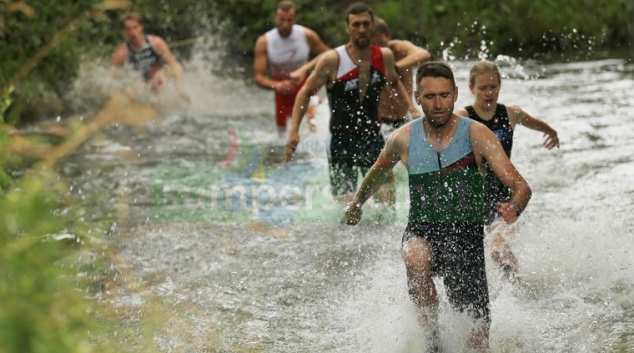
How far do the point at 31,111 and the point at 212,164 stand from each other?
4.01 m

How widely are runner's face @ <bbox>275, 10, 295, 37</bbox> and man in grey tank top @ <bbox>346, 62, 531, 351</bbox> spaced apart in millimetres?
5568

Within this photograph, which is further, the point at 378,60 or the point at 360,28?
the point at 378,60

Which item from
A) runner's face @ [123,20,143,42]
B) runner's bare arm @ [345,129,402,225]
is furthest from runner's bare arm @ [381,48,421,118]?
runner's face @ [123,20,143,42]

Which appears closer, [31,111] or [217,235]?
[217,235]

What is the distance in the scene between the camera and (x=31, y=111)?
14.7m

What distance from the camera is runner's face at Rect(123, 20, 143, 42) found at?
13.8 metres

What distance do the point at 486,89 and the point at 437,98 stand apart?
1.53 metres

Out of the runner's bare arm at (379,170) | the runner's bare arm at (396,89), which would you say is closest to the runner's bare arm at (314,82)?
the runner's bare arm at (396,89)

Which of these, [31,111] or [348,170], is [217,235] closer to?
[348,170]

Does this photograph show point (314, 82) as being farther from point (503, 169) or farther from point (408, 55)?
point (503, 169)

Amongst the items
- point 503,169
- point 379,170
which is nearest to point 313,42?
point 379,170

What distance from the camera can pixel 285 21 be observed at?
11.0 m

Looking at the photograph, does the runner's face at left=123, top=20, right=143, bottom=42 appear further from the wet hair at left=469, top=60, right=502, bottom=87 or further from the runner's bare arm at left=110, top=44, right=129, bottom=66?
the wet hair at left=469, top=60, right=502, bottom=87

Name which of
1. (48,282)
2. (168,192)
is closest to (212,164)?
(168,192)
